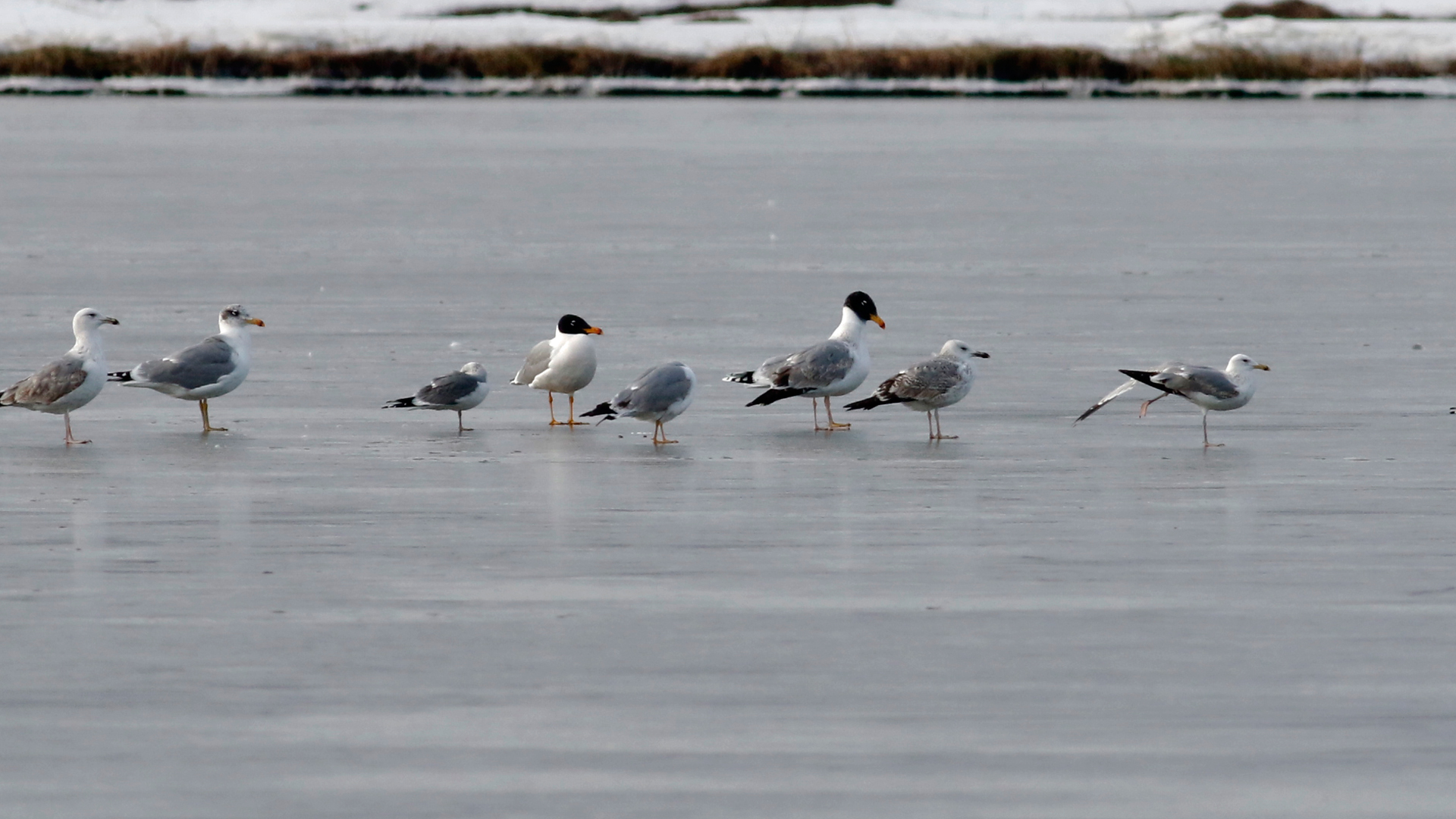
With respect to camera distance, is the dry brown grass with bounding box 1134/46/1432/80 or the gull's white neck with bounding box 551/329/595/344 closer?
the gull's white neck with bounding box 551/329/595/344

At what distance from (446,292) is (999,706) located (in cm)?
1213

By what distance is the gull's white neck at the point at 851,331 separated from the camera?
11453 mm

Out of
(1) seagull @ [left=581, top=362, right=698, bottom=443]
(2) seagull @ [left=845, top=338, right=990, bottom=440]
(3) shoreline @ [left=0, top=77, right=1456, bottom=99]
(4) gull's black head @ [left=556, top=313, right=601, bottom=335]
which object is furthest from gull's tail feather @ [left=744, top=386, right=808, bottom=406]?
(3) shoreline @ [left=0, top=77, right=1456, bottom=99]

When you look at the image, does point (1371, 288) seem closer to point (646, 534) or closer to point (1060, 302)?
point (1060, 302)

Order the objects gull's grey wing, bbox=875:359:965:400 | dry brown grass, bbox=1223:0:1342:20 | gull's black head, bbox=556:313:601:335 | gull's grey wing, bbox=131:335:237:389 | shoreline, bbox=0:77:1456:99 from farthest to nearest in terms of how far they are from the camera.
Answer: dry brown grass, bbox=1223:0:1342:20 < shoreline, bbox=0:77:1456:99 < gull's black head, bbox=556:313:601:335 < gull's grey wing, bbox=131:335:237:389 < gull's grey wing, bbox=875:359:965:400

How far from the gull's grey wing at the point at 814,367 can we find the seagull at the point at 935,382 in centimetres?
26

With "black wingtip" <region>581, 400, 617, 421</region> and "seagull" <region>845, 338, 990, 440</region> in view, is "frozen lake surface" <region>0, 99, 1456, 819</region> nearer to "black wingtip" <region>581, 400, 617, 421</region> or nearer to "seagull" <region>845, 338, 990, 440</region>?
"black wingtip" <region>581, 400, 617, 421</region>

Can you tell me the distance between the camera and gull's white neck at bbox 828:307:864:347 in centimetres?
1145

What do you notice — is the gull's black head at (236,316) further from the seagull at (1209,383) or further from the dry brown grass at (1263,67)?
the dry brown grass at (1263,67)

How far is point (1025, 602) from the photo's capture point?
6.96 meters

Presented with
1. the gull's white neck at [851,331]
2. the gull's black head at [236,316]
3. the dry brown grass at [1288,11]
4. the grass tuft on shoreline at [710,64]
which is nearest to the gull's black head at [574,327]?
the gull's white neck at [851,331]

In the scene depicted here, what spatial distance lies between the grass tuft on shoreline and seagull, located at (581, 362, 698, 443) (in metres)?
52.9

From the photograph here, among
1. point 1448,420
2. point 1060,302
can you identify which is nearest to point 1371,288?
point 1060,302

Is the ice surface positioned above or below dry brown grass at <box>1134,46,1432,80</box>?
above
